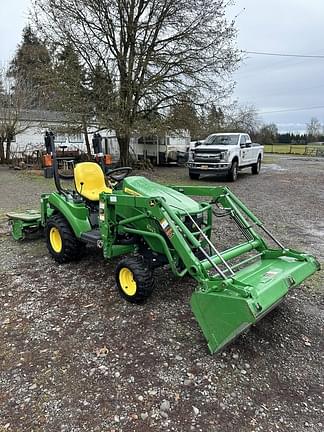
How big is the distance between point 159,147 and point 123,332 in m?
17.1

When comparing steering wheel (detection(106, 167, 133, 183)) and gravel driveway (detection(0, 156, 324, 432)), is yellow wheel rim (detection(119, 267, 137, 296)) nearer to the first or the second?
gravel driveway (detection(0, 156, 324, 432))

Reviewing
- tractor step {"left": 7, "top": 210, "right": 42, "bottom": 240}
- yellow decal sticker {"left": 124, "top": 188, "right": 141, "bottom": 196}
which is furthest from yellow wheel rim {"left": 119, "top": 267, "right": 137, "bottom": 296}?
tractor step {"left": 7, "top": 210, "right": 42, "bottom": 240}

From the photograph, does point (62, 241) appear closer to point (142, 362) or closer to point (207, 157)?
point (142, 362)

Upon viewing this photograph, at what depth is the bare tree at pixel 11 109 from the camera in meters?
18.6

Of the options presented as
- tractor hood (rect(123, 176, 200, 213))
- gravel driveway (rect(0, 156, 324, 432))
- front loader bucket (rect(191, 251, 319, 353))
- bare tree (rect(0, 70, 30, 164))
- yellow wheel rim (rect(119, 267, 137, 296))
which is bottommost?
gravel driveway (rect(0, 156, 324, 432))

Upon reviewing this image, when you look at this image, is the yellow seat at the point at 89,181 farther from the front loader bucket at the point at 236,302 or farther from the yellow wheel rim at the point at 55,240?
the front loader bucket at the point at 236,302

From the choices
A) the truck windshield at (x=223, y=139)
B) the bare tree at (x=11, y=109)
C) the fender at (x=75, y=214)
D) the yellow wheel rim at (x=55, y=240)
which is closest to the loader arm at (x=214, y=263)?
the fender at (x=75, y=214)

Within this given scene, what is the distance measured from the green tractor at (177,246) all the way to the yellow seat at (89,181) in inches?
0.5

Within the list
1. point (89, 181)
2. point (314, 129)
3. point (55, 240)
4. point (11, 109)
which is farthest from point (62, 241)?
point (314, 129)

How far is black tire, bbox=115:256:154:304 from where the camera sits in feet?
11.6

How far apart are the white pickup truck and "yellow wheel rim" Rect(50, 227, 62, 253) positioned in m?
9.08

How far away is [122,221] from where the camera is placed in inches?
153

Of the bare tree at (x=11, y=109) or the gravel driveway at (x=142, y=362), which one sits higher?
the bare tree at (x=11, y=109)

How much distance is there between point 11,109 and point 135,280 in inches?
703
